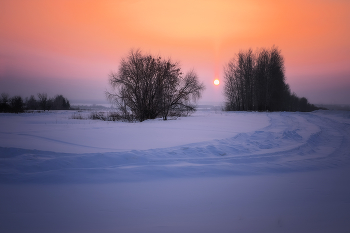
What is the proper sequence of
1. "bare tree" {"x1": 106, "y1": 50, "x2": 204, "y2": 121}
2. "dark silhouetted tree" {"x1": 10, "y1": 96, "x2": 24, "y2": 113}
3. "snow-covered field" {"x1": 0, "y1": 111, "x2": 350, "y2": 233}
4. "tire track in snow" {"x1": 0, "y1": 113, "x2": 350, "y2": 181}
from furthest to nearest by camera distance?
"dark silhouetted tree" {"x1": 10, "y1": 96, "x2": 24, "y2": 113} < "bare tree" {"x1": 106, "y1": 50, "x2": 204, "y2": 121} < "tire track in snow" {"x1": 0, "y1": 113, "x2": 350, "y2": 181} < "snow-covered field" {"x1": 0, "y1": 111, "x2": 350, "y2": 233}

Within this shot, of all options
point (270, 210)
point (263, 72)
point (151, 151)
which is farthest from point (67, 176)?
point (263, 72)

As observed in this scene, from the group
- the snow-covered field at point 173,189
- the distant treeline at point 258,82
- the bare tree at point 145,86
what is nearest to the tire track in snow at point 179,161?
the snow-covered field at point 173,189

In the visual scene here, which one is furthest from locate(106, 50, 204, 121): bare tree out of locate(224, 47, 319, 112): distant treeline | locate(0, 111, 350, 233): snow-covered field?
locate(224, 47, 319, 112): distant treeline

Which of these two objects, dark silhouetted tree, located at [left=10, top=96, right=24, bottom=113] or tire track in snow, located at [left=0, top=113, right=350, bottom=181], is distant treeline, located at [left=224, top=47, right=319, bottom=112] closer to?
tire track in snow, located at [left=0, top=113, right=350, bottom=181]

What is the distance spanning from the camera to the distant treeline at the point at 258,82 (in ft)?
122

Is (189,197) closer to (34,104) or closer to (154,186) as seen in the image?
(154,186)

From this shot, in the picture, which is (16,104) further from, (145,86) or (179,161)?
(179,161)

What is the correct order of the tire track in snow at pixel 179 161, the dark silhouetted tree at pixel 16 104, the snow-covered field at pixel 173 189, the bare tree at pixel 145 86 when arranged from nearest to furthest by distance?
the snow-covered field at pixel 173 189, the tire track in snow at pixel 179 161, the bare tree at pixel 145 86, the dark silhouetted tree at pixel 16 104

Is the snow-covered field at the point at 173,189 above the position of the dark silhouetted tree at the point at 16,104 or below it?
below

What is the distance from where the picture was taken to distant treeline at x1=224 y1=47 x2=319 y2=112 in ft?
122

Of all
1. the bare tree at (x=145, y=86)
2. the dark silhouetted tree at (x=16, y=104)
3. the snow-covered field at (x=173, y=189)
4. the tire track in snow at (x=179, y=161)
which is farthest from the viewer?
the dark silhouetted tree at (x=16, y=104)

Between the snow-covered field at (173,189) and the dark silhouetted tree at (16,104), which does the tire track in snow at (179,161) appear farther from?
the dark silhouetted tree at (16,104)

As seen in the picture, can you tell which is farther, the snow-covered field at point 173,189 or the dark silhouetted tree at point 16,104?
the dark silhouetted tree at point 16,104

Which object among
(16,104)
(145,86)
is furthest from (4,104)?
(145,86)
